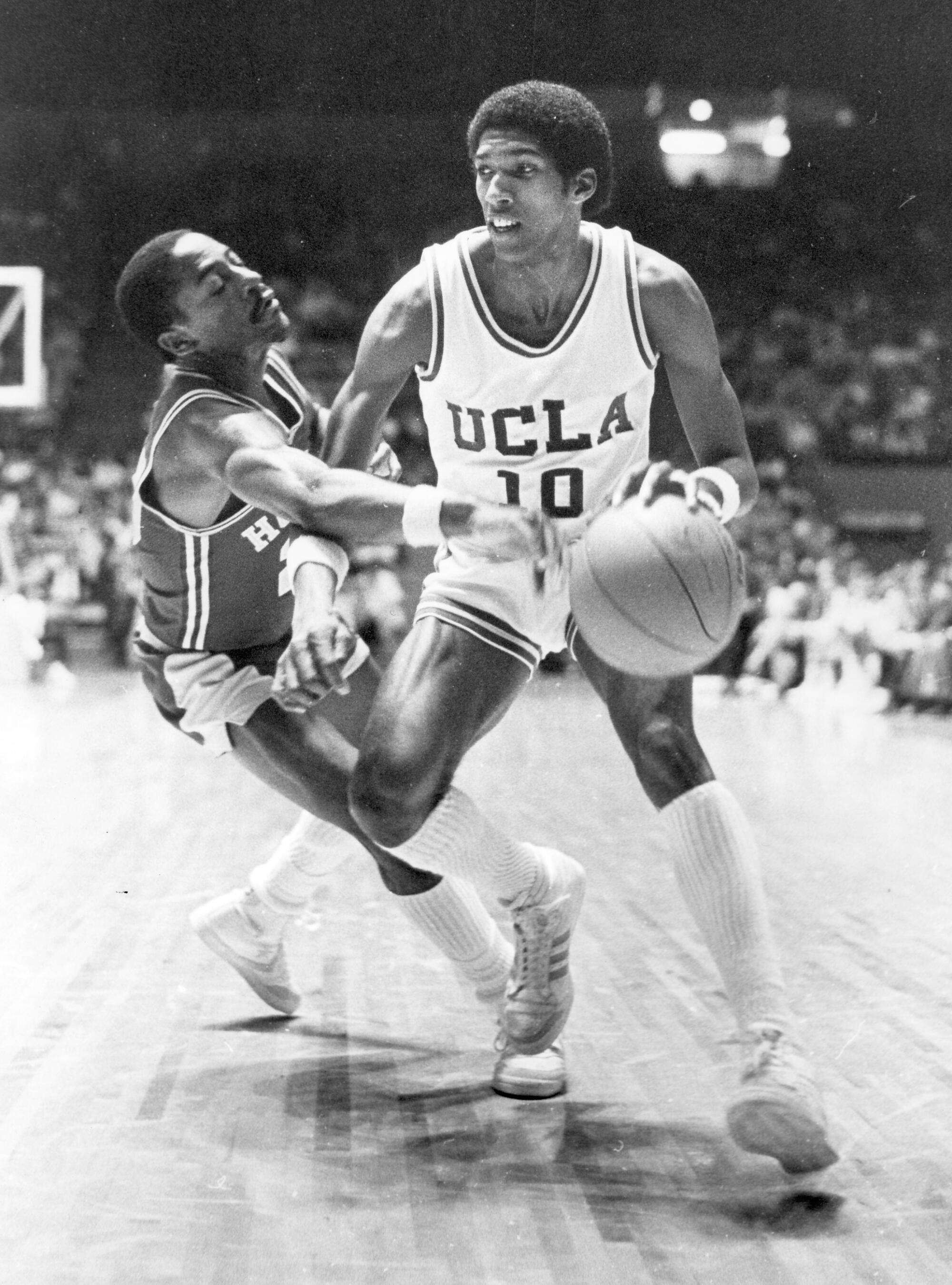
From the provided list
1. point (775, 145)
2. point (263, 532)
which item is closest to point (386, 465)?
point (263, 532)

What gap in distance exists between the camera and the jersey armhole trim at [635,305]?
2549mm

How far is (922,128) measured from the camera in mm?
7770

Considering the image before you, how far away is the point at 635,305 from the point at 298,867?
1.28 meters

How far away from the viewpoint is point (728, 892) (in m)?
2.31

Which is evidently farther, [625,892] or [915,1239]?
[625,892]

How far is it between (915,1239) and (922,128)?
Result: 22.7 feet

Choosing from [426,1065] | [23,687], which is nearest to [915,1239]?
[426,1065]

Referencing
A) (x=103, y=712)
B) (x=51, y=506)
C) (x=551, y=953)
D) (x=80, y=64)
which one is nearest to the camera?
(x=551, y=953)

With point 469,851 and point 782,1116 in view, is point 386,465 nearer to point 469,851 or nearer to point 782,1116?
point 469,851

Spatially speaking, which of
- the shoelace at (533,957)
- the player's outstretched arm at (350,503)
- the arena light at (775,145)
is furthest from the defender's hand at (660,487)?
the arena light at (775,145)

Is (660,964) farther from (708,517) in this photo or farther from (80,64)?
(80,64)

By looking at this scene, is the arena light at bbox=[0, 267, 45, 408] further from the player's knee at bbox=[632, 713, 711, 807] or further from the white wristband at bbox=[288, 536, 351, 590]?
the player's knee at bbox=[632, 713, 711, 807]

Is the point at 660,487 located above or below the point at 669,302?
below

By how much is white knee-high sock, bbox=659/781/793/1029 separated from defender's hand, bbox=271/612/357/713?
54cm
